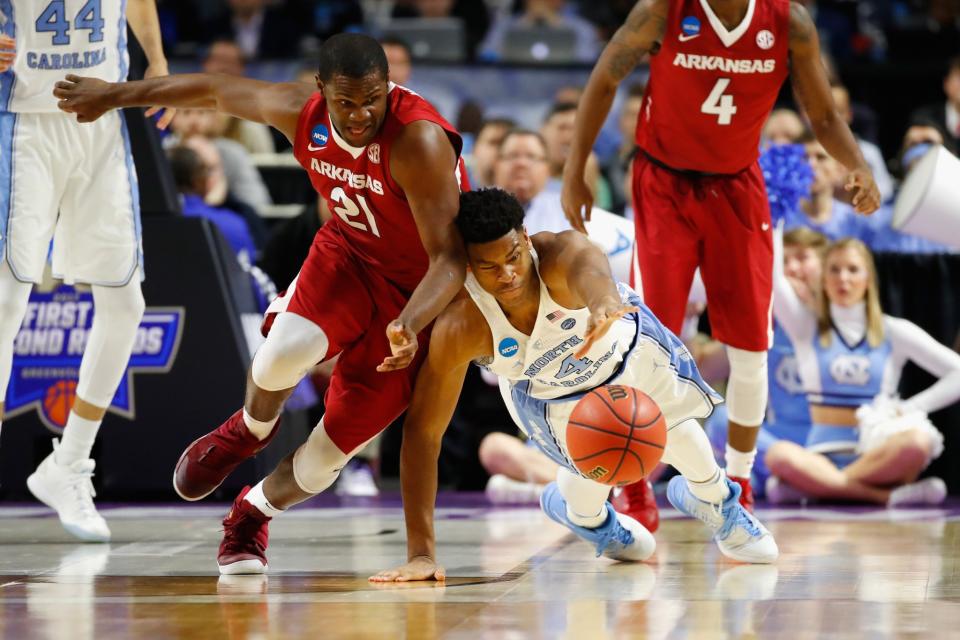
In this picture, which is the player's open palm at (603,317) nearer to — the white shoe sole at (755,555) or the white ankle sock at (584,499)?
the white ankle sock at (584,499)

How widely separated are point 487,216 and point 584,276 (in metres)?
0.31

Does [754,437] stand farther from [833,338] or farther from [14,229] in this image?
[14,229]

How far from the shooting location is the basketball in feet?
12.5

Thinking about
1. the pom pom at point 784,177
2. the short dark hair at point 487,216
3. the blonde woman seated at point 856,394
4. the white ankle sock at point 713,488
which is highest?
the short dark hair at point 487,216

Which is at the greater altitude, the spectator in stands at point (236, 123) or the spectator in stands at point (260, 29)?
the spectator in stands at point (260, 29)

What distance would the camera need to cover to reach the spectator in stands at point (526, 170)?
726cm

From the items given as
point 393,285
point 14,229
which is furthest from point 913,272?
point 14,229

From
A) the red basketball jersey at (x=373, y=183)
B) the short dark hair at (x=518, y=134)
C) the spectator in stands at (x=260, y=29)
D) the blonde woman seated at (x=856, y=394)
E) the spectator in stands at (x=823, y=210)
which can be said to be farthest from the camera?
the spectator in stands at (x=260, y=29)

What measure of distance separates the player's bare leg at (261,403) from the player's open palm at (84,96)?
33.5 inches

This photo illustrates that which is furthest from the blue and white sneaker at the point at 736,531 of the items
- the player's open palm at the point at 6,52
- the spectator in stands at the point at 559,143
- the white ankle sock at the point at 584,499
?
the spectator in stands at the point at 559,143

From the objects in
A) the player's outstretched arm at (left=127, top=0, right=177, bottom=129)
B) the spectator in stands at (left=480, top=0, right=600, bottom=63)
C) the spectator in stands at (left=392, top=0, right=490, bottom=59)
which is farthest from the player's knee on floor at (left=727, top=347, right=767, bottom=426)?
the spectator in stands at (left=392, top=0, right=490, bottom=59)

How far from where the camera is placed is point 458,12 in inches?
444

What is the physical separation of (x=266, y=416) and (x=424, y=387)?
23.7 inches

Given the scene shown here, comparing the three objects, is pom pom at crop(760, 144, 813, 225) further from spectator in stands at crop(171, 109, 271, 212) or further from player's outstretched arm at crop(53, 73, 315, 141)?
spectator in stands at crop(171, 109, 271, 212)
